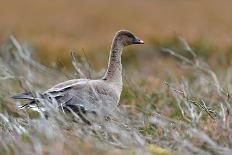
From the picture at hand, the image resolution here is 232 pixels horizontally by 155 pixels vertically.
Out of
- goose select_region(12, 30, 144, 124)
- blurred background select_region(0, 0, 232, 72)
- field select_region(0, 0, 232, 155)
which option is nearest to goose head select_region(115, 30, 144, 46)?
field select_region(0, 0, 232, 155)

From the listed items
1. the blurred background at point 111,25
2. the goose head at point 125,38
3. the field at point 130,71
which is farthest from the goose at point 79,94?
the blurred background at point 111,25

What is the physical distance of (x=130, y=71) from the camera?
1443 centimetres

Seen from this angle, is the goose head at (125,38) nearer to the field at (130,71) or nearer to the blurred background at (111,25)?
the field at (130,71)

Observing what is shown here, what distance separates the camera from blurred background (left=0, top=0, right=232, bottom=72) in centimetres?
1931

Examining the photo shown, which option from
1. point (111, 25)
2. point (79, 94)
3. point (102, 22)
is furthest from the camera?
point (102, 22)

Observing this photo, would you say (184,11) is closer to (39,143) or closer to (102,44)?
(102,44)

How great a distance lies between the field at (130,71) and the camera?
5965 millimetres

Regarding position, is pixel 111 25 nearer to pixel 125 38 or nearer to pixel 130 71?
pixel 130 71

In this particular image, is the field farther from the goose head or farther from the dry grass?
the goose head

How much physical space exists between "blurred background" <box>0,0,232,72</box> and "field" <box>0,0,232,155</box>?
0.04 m

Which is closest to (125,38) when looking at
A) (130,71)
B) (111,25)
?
(130,71)

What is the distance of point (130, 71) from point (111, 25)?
1127 centimetres

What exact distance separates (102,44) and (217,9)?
8.25m

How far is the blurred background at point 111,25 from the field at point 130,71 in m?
0.04
